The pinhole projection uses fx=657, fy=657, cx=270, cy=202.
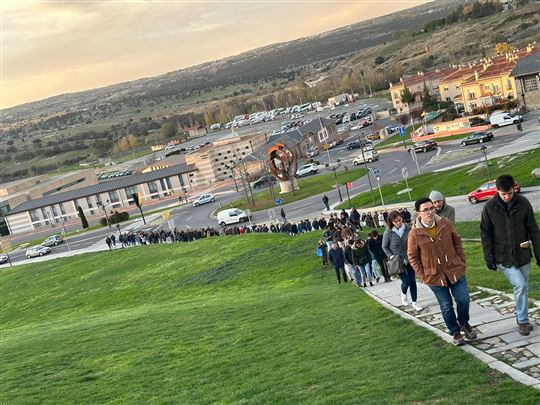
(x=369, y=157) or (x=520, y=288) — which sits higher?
(x=520, y=288)

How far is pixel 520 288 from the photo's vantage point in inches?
335

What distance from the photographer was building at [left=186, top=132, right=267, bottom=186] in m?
96.8

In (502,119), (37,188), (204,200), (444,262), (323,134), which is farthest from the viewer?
(37,188)

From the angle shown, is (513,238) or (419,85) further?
(419,85)

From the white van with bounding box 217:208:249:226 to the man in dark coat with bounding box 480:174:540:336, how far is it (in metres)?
50.1

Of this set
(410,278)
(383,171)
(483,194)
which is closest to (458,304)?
(410,278)

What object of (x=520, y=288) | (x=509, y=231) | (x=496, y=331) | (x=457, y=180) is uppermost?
(x=509, y=231)

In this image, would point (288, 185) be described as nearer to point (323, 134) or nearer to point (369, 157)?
point (369, 157)

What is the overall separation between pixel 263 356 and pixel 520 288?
455cm

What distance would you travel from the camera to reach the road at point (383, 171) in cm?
5506

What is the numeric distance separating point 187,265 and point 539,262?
29.3 m

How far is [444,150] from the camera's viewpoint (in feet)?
213

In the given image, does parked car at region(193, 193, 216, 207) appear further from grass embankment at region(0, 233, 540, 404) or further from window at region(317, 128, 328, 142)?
grass embankment at region(0, 233, 540, 404)

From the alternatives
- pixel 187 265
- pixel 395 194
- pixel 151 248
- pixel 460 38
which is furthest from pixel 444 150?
pixel 460 38
